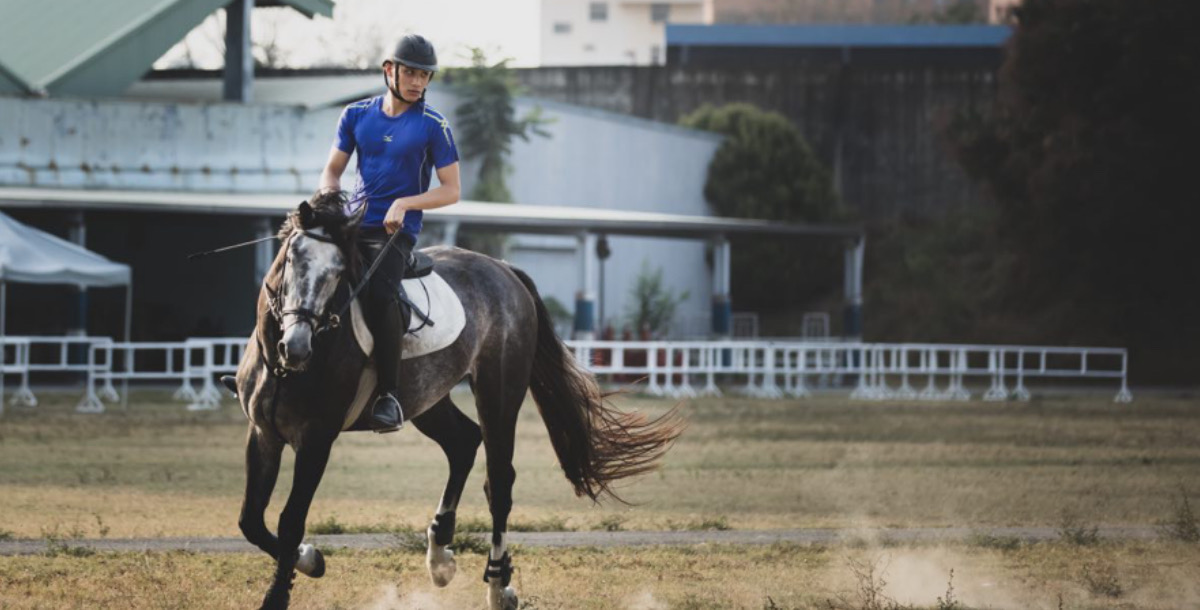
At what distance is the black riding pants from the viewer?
9188 millimetres

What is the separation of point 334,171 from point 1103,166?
33.0m

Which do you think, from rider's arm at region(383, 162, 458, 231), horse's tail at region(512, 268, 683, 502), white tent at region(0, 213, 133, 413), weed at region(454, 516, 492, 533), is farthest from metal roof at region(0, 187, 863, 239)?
rider's arm at region(383, 162, 458, 231)

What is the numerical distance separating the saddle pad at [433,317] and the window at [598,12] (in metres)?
94.8

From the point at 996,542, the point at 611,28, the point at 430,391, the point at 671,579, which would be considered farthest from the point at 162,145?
the point at 611,28

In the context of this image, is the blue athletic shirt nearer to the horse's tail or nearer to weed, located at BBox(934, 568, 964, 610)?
the horse's tail

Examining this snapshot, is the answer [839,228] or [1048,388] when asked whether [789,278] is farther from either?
[1048,388]

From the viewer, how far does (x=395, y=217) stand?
9.33 meters

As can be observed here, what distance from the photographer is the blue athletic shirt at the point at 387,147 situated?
9.52 meters

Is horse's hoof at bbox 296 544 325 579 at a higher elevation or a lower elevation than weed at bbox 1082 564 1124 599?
higher

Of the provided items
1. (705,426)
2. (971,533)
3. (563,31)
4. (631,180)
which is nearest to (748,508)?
(971,533)

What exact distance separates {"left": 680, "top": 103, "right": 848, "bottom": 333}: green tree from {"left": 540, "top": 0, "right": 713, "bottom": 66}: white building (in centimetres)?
4377

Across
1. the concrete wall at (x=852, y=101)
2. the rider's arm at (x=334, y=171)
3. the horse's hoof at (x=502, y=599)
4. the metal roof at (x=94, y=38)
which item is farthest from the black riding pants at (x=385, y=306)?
the concrete wall at (x=852, y=101)

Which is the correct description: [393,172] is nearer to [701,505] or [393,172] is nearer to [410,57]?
[410,57]

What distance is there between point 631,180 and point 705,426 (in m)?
29.3
